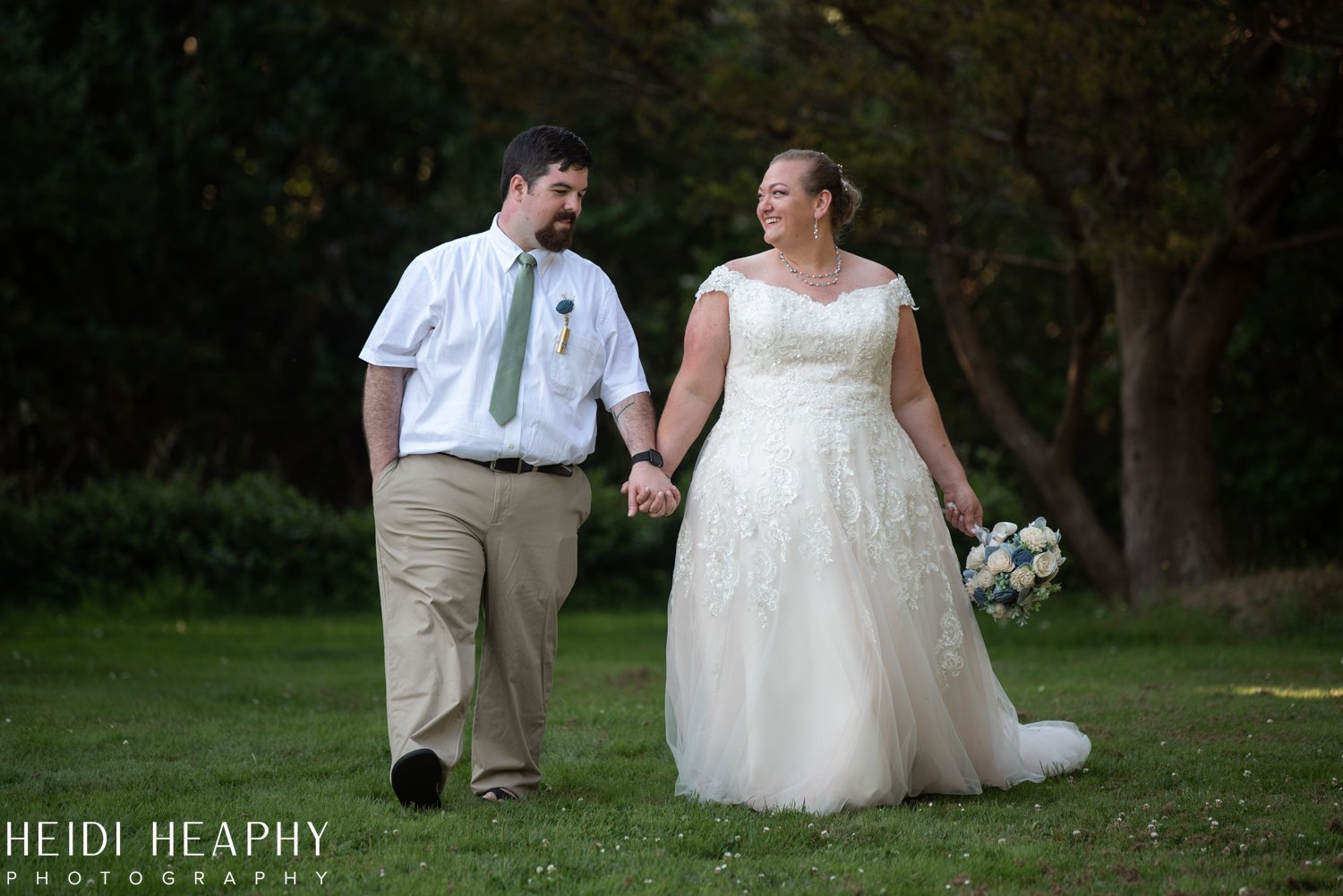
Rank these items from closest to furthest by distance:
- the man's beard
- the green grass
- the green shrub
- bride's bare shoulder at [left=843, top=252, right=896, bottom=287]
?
the green grass < the man's beard < bride's bare shoulder at [left=843, top=252, right=896, bottom=287] < the green shrub

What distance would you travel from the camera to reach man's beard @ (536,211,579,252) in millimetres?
4547

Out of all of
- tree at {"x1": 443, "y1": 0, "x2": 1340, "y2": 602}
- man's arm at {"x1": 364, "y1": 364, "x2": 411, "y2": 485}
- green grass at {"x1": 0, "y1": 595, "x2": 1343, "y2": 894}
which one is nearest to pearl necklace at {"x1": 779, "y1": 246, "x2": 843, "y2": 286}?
man's arm at {"x1": 364, "y1": 364, "x2": 411, "y2": 485}

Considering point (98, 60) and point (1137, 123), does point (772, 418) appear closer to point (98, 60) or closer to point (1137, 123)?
point (1137, 123)

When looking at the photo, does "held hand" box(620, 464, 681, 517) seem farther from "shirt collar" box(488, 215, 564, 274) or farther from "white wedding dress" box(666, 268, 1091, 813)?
"shirt collar" box(488, 215, 564, 274)

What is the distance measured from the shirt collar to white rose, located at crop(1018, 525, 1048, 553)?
1897 millimetres

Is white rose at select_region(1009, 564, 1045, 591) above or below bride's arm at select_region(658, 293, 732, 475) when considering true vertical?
below

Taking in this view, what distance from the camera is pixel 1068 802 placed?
14.7ft

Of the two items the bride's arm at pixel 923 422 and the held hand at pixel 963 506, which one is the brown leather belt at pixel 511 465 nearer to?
the bride's arm at pixel 923 422

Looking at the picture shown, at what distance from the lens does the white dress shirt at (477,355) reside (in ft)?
14.4

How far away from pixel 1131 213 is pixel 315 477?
35.5ft

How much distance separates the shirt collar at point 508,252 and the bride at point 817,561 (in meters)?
0.60

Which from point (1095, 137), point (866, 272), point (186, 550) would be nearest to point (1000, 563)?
point (866, 272)

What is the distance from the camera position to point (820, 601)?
4.51m

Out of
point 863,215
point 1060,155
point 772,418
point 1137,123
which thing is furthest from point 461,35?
point 772,418
